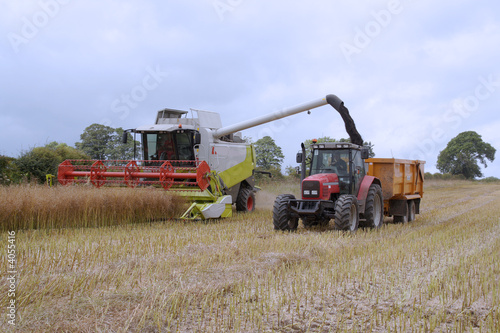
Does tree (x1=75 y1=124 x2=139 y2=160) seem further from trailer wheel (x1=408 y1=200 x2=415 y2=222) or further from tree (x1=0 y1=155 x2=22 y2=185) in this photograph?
trailer wheel (x1=408 y1=200 x2=415 y2=222)

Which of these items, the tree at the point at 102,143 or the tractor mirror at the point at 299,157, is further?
the tree at the point at 102,143

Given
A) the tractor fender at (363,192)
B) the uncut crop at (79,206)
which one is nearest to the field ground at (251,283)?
the uncut crop at (79,206)

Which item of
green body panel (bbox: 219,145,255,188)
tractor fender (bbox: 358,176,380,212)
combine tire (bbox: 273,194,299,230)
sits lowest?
combine tire (bbox: 273,194,299,230)

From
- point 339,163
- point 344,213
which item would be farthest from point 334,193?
point 344,213

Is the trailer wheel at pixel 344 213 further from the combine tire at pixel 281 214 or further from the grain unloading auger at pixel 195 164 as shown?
the grain unloading auger at pixel 195 164

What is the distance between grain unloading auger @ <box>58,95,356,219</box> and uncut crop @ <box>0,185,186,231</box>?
60 centimetres

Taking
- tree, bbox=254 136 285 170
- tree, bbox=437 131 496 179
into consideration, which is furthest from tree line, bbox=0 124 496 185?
tree, bbox=437 131 496 179

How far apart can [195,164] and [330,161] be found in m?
3.58

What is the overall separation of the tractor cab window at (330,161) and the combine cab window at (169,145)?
3665 mm

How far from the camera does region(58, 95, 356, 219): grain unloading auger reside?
1012cm

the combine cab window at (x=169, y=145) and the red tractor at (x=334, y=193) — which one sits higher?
the combine cab window at (x=169, y=145)

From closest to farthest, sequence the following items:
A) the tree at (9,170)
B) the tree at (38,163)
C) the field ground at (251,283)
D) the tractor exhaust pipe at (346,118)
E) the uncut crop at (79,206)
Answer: the field ground at (251,283), the uncut crop at (79,206), the tractor exhaust pipe at (346,118), the tree at (9,170), the tree at (38,163)

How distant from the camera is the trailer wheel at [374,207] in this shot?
Answer: 9102mm

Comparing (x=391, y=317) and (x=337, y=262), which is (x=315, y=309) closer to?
(x=391, y=317)
